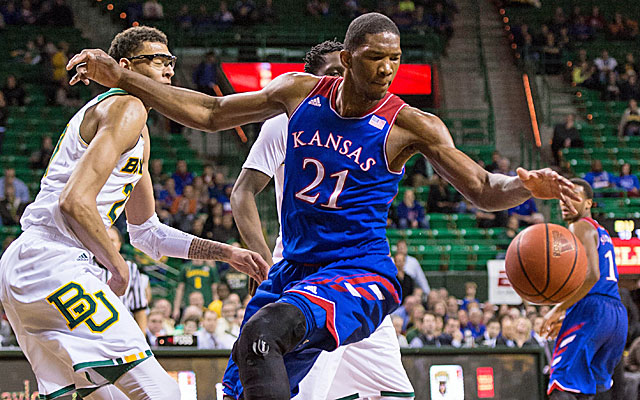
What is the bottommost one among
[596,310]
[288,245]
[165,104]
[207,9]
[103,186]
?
[596,310]

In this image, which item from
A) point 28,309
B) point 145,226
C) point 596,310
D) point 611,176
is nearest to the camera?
point 28,309

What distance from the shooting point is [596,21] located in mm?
20250

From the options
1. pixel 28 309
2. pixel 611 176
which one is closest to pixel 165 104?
pixel 28 309

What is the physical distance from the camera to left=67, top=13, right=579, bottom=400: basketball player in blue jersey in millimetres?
3461

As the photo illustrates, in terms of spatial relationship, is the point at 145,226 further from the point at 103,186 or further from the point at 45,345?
the point at 45,345

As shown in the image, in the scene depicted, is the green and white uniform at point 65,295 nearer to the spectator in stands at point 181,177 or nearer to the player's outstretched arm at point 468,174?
the player's outstretched arm at point 468,174

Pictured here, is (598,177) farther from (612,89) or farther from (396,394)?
(396,394)

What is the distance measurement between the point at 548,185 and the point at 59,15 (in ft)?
54.1

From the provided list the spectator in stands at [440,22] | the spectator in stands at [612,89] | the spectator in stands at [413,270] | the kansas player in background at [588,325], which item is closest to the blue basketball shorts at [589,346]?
the kansas player in background at [588,325]

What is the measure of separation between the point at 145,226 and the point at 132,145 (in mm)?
774

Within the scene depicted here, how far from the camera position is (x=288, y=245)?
12.1 ft

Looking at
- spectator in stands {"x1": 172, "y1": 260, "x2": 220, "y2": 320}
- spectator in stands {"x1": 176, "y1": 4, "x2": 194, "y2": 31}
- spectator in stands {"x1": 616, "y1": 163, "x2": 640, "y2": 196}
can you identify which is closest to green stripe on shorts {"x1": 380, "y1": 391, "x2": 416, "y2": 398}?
spectator in stands {"x1": 172, "y1": 260, "x2": 220, "y2": 320}

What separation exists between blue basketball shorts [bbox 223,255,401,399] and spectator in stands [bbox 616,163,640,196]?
12.0 meters

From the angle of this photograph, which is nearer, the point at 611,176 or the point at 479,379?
the point at 479,379
